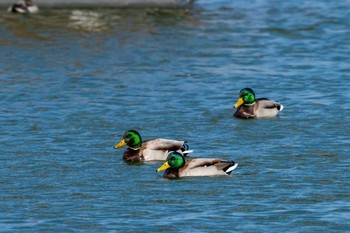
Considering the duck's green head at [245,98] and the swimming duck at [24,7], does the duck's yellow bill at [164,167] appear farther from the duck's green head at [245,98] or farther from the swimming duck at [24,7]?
the swimming duck at [24,7]

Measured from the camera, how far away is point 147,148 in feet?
76.8

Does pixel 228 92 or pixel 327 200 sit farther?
pixel 228 92

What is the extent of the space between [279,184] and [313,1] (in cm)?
2511

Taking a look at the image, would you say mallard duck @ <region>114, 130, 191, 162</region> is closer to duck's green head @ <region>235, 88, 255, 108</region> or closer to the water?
the water

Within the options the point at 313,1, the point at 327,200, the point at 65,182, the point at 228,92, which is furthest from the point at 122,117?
the point at 313,1

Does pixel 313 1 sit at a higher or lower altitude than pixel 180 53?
higher

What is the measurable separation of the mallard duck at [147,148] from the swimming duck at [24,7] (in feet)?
60.3

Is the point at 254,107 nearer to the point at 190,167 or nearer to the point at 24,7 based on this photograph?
the point at 190,167

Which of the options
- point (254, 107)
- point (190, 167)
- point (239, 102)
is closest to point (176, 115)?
point (239, 102)

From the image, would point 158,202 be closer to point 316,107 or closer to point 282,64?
point 316,107

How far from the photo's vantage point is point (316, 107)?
91.5 feet

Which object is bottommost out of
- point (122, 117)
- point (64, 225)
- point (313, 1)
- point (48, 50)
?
point (64, 225)

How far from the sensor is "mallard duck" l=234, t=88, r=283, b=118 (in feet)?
88.6

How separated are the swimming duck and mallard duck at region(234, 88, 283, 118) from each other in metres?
15.4
